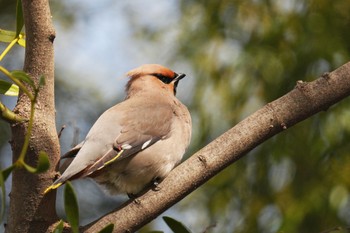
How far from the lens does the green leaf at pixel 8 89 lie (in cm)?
243

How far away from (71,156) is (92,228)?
72cm

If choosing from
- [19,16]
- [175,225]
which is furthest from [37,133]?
[175,225]

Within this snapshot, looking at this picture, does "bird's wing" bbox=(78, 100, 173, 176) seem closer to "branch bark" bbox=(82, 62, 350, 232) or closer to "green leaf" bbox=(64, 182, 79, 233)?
"branch bark" bbox=(82, 62, 350, 232)

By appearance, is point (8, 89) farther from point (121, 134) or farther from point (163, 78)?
point (163, 78)

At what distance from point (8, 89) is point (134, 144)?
100 centimetres

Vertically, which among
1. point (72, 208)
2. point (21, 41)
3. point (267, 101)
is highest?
point (267, 101)

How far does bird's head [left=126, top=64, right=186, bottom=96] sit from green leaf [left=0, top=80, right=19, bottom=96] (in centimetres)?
159

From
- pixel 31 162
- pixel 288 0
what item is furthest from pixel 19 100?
pixel 288 0

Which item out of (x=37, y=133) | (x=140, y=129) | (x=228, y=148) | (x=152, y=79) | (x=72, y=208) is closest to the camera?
(x=72, y=208)

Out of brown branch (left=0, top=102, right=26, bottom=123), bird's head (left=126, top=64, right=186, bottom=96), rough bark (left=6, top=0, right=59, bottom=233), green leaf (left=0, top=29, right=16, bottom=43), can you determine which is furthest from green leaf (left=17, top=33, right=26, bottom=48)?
bird's head (left=126, top=64, right=186, bottom=96)

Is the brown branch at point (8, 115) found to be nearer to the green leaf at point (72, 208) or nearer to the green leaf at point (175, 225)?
the green leaf at point (72, 208)

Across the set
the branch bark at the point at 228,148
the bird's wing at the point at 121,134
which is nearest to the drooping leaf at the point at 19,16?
the bird's wing at the point at 121,134

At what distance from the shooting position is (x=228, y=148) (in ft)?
8.40

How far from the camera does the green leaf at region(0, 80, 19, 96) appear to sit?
2.43m
